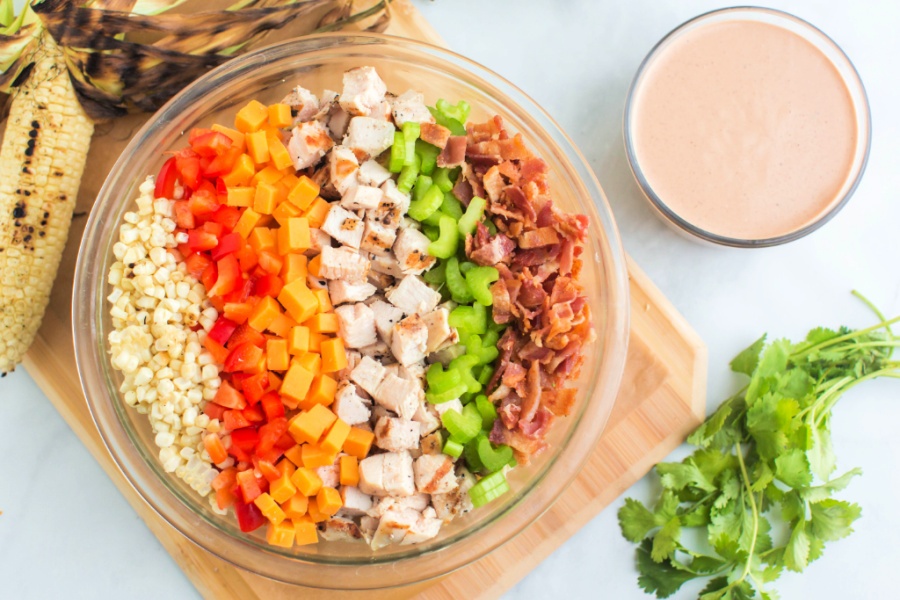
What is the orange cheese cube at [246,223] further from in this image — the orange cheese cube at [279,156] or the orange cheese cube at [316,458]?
the orange cheese cube at [316,458]

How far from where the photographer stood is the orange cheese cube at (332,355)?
206 centimetres

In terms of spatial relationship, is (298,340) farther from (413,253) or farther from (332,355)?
(413,253)

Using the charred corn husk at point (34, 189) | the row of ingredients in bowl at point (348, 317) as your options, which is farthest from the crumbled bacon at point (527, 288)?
the charred corn husk at point (34, 189)

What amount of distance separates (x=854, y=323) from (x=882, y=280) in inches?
8.3

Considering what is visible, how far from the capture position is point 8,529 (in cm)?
251

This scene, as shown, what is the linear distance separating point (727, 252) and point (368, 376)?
148 cm

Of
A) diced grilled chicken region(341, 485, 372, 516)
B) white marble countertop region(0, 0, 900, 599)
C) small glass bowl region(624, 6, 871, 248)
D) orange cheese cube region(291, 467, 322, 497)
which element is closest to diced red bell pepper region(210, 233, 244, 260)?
orange cheese cube region(291, 467, 322, 497)

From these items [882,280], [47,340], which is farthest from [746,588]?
[47,340]

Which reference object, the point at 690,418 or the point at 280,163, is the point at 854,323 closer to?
the point at 690,418

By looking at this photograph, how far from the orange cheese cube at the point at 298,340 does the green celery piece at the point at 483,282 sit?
506 millimetres

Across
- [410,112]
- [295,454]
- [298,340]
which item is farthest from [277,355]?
[410,112]

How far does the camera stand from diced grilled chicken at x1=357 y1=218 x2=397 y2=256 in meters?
2.13

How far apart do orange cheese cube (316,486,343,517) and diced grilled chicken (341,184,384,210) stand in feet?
2.72

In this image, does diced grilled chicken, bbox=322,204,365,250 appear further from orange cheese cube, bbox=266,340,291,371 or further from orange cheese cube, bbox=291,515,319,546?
orange cheese cube, bbox=291,515,319,546
